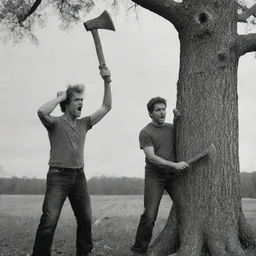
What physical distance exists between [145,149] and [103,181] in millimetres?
49126

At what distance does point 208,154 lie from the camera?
5449 mm

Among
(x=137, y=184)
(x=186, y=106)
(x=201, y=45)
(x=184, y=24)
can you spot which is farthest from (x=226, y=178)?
(x=137, y=184)

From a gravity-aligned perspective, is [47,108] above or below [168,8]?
below

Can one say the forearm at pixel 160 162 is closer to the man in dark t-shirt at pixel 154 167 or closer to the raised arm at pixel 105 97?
the man in dark t-shirt at pixel 154 167

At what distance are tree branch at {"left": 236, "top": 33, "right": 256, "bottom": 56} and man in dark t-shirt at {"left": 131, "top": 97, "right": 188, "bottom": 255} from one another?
1287mm

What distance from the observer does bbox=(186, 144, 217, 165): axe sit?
5.39 m

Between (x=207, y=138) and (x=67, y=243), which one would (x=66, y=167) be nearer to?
(x=207, y=138)

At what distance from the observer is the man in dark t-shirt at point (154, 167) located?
17.5 ft

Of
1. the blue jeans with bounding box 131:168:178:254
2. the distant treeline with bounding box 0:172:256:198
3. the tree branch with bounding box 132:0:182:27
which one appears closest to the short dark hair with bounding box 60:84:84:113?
the blue jeans with bounding box 131:168:178:254

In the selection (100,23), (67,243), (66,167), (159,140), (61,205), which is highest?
(100,23)

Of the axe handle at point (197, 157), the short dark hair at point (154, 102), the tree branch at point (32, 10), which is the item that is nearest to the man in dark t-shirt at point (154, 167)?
the short dark hair at point (154, 102)

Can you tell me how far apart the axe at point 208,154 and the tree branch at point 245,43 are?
1.39 meters

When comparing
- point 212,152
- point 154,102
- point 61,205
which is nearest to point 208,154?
point 212,152

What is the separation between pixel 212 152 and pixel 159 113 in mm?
785
